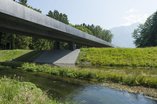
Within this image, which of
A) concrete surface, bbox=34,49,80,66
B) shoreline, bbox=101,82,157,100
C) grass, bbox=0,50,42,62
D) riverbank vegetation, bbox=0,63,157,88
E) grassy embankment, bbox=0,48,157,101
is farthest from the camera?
grass, bbox=0,50,42,62

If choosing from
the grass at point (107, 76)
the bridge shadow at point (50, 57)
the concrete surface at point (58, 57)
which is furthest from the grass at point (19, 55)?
the grass at point (107, 76)

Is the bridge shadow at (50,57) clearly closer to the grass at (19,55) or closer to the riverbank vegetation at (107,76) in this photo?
the grass at (19,55)

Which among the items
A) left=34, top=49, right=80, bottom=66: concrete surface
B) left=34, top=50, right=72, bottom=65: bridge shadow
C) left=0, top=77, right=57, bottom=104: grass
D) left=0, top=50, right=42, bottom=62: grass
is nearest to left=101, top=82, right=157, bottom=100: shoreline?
left=0, top=77, right=57, bottom=104: grass

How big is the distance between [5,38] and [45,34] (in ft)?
138

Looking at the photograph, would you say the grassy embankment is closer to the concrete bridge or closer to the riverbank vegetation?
the riverbank vegetation

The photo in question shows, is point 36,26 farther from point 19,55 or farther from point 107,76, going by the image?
point 19,55

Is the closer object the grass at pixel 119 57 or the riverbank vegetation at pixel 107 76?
the riverbank vegetation at pixel 107 76

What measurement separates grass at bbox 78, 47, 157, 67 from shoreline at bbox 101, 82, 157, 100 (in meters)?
23.8

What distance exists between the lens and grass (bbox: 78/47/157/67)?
5114 cm

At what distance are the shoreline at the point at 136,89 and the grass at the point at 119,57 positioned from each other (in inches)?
936

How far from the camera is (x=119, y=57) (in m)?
55.8

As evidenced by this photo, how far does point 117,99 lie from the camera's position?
1962 cm

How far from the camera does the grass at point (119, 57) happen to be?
51.1 m

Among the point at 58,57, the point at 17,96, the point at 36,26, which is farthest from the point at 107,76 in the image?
the point at 58,57
